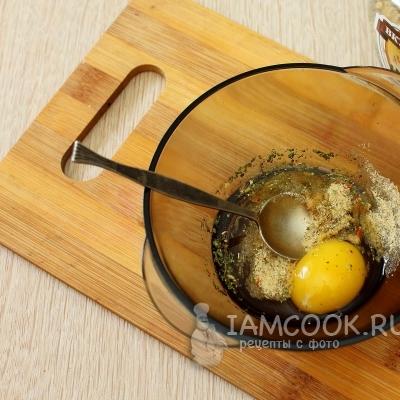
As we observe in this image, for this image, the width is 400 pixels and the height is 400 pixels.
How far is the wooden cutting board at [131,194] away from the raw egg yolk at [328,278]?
83 millimetres

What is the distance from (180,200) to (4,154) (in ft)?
1.48

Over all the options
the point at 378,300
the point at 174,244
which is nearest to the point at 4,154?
the point at 174,244

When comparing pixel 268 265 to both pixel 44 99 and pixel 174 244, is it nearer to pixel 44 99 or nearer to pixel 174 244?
pixel 174 244

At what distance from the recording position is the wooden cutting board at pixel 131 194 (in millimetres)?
965

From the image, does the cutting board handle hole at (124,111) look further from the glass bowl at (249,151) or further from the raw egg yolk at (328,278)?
the raw egg yolk at (328,278)

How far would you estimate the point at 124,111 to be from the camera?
1.19 metres

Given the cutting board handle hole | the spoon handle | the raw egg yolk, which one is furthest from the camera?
the cutting board handle hole

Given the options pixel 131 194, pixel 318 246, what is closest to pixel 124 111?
pixel 131 194

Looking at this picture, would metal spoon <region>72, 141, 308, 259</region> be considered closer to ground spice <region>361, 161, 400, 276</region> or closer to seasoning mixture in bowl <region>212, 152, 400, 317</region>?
seasoning mixture in bowl <region>212, 152, 400, 317</region>

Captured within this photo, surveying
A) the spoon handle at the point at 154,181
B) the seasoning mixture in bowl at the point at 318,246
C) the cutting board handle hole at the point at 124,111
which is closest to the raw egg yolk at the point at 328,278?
the seasoning mixture in bowl at the point at 318,246

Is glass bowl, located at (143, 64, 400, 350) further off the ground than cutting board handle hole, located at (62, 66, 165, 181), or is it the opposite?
glass bowl, located at (143, 64, 400, 350)

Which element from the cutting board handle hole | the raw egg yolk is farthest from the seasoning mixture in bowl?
the cutting board handle hole

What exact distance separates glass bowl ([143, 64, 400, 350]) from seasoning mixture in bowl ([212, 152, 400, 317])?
0.9 inches

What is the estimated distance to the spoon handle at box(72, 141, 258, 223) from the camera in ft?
2.65
